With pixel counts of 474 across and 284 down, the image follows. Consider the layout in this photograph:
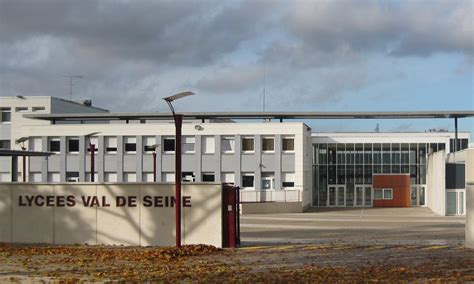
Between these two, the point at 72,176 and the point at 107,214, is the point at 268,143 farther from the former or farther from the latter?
the point at 107,214

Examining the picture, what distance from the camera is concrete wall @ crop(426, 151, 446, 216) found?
167 feet

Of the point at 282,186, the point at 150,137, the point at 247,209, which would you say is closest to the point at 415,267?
the point at 247,209

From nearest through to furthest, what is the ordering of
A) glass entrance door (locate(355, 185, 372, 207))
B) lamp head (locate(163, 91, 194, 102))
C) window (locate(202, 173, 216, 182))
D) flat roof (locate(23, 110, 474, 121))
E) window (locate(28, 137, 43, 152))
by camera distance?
lamp head (locate(163, 91, 194, 102)) < window (locate(202, 173, 216, 182)) < flat roof (locate(23, 110, 474, 121)) < window (locate(28, 137, 43, 152)) < glass entrance door (locate(355, 185, 372, 207))

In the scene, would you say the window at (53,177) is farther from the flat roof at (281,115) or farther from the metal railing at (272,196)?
the metal railing at (272,196)

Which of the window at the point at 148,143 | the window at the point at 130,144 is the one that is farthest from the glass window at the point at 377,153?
the window at the point at 130,144

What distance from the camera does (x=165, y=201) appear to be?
76.6 ft

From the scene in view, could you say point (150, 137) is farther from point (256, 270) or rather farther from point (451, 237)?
point (256, 270)

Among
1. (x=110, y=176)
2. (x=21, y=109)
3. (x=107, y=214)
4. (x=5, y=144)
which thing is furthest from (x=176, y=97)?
(x=21, y=109)

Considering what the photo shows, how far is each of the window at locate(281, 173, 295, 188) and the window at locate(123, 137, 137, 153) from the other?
11.8 m

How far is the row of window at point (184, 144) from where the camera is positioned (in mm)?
55531

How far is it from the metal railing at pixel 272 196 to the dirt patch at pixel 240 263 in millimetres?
29439

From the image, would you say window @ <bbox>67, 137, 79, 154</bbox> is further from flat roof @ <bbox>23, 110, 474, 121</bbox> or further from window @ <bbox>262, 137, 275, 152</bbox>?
window @ <bbox>262, 137, 275, 152</bbox>

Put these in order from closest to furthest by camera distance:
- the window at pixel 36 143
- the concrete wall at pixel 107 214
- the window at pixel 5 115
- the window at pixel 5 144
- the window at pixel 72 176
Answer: the concrete wall at pixel 107 214 < the window at pixel 72 176 < the window at pixel 36 143 < the window at pixel 5 144 < the window at pixel 5 115

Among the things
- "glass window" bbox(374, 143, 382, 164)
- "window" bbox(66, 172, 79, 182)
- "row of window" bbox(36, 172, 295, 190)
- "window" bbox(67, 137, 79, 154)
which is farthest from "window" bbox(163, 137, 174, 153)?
"glass window" bbox(374, 143, 382, 164)
